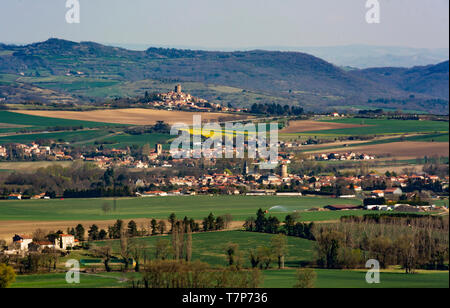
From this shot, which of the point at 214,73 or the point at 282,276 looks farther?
the point at 214,73

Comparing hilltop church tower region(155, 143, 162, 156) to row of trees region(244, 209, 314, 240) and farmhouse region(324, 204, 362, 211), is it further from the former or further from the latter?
row of trees region(244, 209, 314, 240)

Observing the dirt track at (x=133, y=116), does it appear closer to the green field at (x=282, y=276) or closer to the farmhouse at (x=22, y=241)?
the farmhouse at (x=22, y=241)

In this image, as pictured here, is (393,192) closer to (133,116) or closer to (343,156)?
(343,156)

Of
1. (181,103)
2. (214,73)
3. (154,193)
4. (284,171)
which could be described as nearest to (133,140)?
(284,171)

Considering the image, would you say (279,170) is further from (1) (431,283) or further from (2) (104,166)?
(1) (431,283)

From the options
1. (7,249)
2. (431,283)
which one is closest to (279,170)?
(7,249)

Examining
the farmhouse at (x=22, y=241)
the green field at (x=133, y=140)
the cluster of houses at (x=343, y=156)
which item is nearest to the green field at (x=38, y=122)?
the green field at (x=133, y=140)

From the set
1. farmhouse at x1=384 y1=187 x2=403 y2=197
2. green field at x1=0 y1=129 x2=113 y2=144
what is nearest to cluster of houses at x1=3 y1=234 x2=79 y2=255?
farmhouse at x1=384 y1=187 x2=403 y2=197
